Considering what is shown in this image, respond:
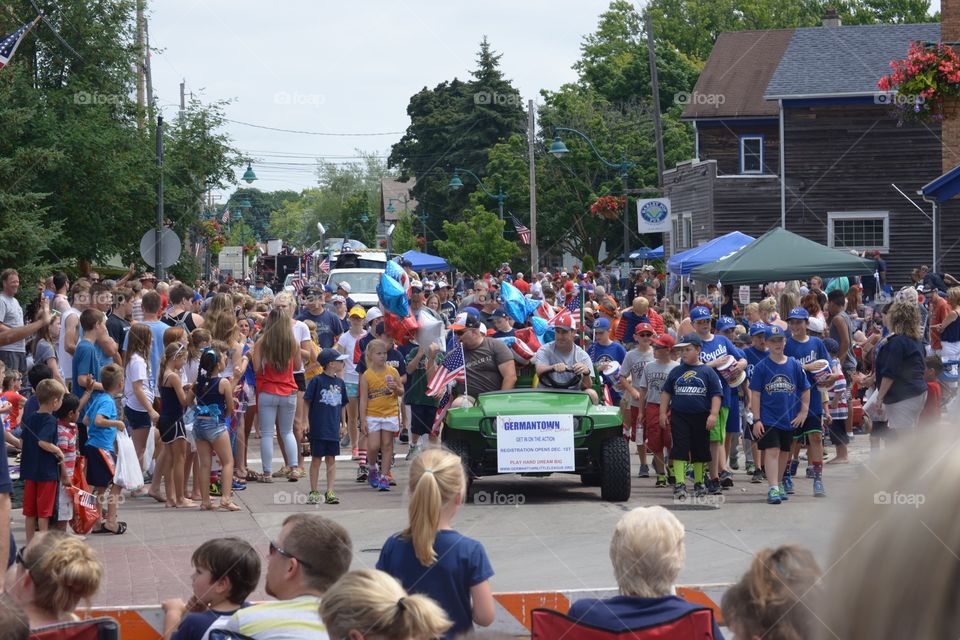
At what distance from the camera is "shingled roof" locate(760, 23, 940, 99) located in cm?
3900

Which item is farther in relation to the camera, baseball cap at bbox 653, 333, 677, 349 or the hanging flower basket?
the hanging flower basket

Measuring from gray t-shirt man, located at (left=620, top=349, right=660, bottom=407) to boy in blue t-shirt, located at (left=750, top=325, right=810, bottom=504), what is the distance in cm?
169

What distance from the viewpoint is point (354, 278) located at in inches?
1363

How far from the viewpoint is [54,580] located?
184 inches

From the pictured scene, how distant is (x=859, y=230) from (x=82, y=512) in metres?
32.9

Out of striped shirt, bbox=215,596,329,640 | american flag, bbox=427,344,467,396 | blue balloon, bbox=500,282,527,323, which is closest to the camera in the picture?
striped shirt, bbox=215,596,329,640

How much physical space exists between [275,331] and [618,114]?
164ft

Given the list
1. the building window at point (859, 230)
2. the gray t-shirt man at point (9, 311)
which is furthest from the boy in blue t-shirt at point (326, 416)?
the building window at point (859, 230)

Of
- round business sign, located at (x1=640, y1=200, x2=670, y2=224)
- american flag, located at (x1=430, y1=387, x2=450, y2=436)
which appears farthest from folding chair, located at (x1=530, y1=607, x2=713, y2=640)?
round business sign, located at (x1=640, y1=200, x2=670, y2=224)

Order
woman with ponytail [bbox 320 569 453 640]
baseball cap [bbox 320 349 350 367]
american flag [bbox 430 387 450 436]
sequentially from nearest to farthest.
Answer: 1. woman with ponytail [bbox 320 569 453 640]
2. baseball cap [bbox 320 349 350 367]
3. american flag [bbox 430 387 450 436]

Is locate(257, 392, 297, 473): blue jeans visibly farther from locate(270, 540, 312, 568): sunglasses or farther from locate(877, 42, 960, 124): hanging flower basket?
locate(877, 42, 960, 124): hanging flower basket

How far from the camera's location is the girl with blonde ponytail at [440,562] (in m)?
4.93

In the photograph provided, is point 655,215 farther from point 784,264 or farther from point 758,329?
point 758,329

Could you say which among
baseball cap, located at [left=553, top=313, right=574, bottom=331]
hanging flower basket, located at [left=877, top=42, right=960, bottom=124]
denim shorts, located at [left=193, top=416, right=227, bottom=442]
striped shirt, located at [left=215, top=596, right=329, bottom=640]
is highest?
hanging flower basket, located at [left=877, top=42, right=960, bottom=124]
